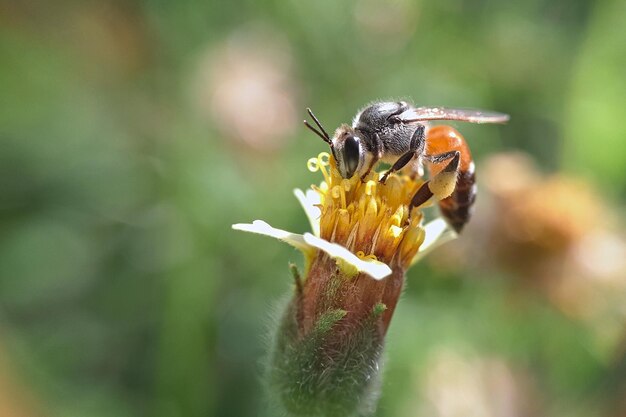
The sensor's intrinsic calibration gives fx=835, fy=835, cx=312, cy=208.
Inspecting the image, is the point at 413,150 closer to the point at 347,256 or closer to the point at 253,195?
the point at 347,256

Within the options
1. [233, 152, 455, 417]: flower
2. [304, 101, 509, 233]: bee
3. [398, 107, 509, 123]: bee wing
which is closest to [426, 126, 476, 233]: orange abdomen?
[304, 101, 509, 233]: bee

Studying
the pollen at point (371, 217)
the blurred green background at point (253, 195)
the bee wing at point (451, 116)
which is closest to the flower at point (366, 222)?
the pollen at point (371, 217)

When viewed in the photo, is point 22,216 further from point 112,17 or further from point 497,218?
point 497,218

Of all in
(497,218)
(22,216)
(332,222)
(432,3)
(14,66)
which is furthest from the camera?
(432,3)

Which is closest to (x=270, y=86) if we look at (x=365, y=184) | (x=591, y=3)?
(x=591, y=3)

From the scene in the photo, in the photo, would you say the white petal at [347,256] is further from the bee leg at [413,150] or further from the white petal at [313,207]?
the bee leg at [413,150]

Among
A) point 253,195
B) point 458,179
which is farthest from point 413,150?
point 253,195

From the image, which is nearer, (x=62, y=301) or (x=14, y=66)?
(x=62, y=301)
